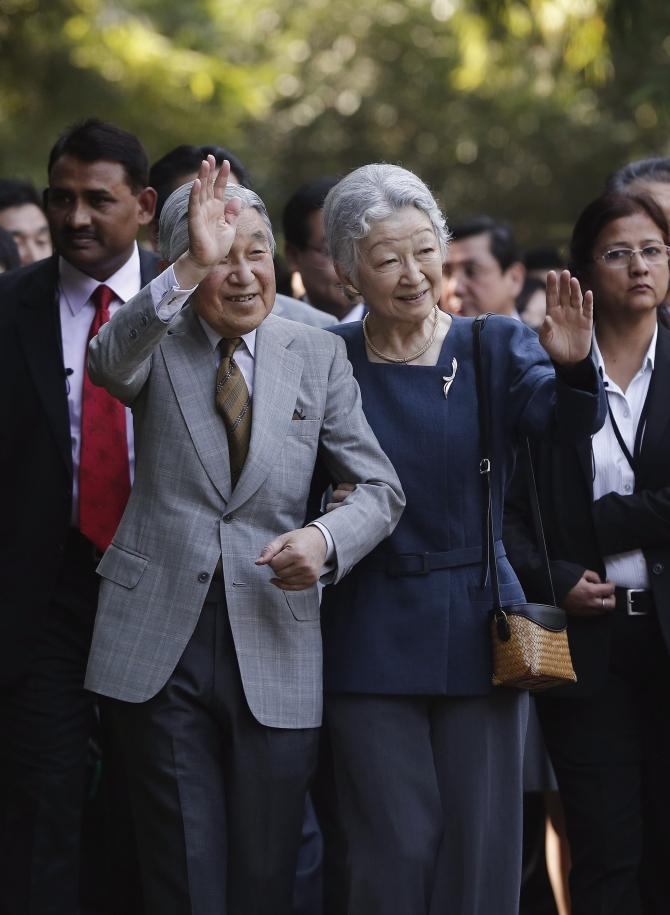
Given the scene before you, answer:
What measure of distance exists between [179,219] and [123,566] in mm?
950

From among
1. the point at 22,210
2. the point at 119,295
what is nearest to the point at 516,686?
the point at 119,295

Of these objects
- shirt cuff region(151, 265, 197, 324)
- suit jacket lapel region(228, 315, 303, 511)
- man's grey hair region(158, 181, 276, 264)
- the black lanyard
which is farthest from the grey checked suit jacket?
the black lanyard

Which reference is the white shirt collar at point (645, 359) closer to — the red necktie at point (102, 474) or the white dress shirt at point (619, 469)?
the white dress shirt at point (619, 469)

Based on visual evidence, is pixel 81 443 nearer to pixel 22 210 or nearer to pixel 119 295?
pixel 119 295

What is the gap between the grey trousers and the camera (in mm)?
4344

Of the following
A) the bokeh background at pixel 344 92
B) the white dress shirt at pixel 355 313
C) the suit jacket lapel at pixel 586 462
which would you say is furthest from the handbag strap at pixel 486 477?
the bokeh background at pixel 344 92

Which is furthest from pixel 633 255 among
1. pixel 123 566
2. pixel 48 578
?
pixel 48 578

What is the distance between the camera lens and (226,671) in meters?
4.26

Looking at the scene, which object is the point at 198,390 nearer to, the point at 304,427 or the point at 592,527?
the point at 304,427

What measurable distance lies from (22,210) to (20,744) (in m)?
3.54

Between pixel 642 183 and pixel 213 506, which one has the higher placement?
pixel 642 183

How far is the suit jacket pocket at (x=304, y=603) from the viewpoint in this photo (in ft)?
14.2

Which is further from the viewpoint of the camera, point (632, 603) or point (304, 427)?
point (632, 603)

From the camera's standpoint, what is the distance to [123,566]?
4297mm
